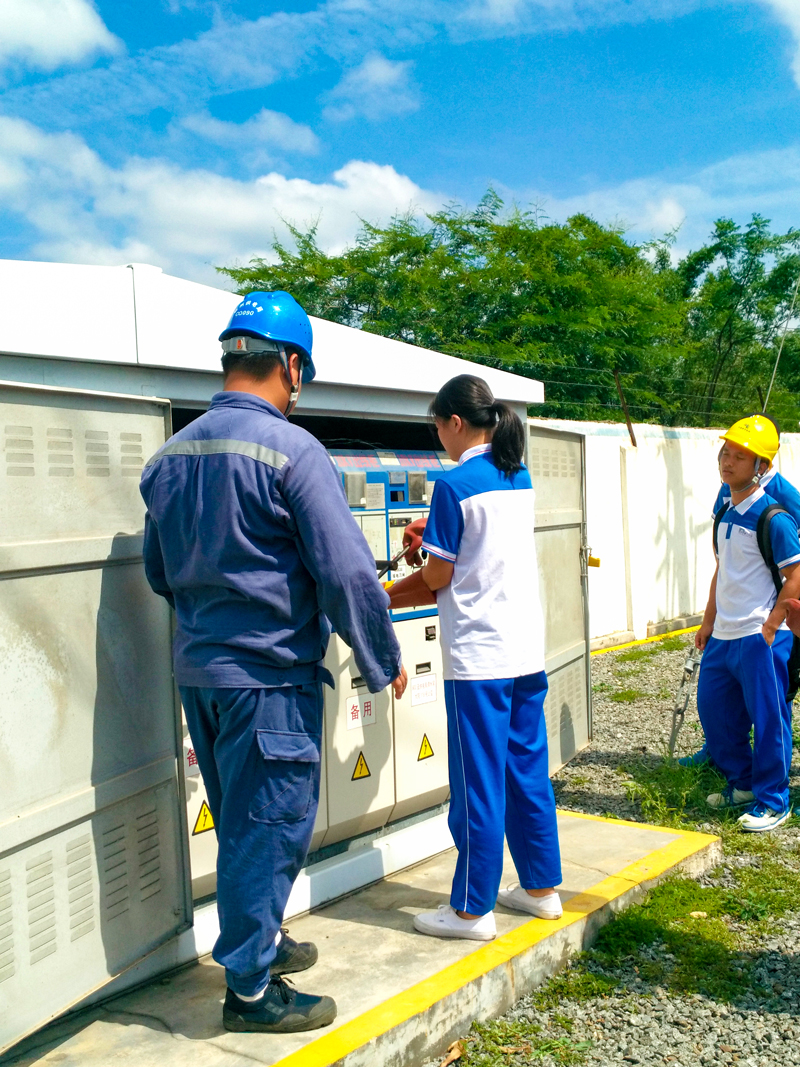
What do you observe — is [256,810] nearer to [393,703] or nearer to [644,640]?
[393,703]

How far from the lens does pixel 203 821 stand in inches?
125

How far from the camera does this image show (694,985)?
3.23 m

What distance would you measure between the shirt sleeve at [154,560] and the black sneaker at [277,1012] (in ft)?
3.64

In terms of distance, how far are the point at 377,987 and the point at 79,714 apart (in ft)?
4.11

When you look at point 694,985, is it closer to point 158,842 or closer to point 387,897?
point 387,897

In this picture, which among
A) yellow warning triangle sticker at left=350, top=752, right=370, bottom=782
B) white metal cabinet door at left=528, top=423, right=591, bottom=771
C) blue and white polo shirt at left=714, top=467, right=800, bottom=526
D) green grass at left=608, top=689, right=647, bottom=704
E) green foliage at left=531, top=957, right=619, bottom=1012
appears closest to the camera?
green foliage at left=531, top=957, right=619, bottom=1012

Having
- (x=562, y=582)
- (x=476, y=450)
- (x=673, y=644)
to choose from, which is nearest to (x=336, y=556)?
(x=476, y=450)

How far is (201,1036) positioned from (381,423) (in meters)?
2.85

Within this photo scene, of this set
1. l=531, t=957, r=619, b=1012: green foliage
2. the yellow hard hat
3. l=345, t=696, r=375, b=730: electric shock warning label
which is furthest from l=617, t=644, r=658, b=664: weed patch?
l=531, t=957, r=619, b=1012: green foliage

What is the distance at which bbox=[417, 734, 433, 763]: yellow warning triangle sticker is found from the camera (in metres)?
4.09

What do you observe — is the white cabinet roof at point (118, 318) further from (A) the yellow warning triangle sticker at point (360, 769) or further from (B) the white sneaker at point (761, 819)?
(B) the white sneaker at point (761, 819)

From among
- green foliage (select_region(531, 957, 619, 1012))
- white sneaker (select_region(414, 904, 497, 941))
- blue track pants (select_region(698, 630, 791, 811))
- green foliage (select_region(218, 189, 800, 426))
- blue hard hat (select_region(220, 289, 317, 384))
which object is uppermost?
green foliage (select_region(218, 189, 800, 426))

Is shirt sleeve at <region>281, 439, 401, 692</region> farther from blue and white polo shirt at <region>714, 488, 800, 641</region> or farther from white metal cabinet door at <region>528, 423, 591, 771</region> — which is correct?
blue and white polo shirt at <region>714, 488, 800, 641</region>

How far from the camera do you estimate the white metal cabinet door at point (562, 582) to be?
15.8 feet
